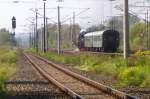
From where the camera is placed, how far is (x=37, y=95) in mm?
16625

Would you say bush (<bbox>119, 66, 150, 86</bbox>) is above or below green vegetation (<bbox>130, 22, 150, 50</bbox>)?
below

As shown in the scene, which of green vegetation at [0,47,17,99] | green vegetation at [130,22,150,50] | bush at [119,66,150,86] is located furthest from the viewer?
green vegetation at [130,22,150,50]

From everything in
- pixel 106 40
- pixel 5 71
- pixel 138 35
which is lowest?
pixel 5 71

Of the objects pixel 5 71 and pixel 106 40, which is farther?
pixel 106 40

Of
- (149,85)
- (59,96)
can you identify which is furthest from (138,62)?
(59,96)

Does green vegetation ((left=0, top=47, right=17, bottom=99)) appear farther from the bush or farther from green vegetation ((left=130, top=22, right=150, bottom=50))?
green vegetation ((left=130, top=22, right=150, bottom=50))

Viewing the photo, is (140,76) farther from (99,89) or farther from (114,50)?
(114,50)

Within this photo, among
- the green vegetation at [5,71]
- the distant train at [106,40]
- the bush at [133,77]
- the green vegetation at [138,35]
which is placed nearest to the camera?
the green vegetation at [5,71]

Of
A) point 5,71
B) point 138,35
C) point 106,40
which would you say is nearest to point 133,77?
point 5,71

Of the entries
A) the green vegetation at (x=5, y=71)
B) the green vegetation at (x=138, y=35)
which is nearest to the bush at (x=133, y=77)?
the green vegetation at (x=5, y=71)

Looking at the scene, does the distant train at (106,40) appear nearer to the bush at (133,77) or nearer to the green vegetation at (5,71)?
the green vegetation at (5,71)

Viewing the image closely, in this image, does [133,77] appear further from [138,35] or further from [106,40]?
[138,35]

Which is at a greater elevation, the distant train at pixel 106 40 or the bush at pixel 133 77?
the distant train at pixel 106 40

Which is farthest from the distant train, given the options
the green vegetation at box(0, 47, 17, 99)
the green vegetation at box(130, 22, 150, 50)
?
the green vegetation at box(130, 22, 150, 50)
